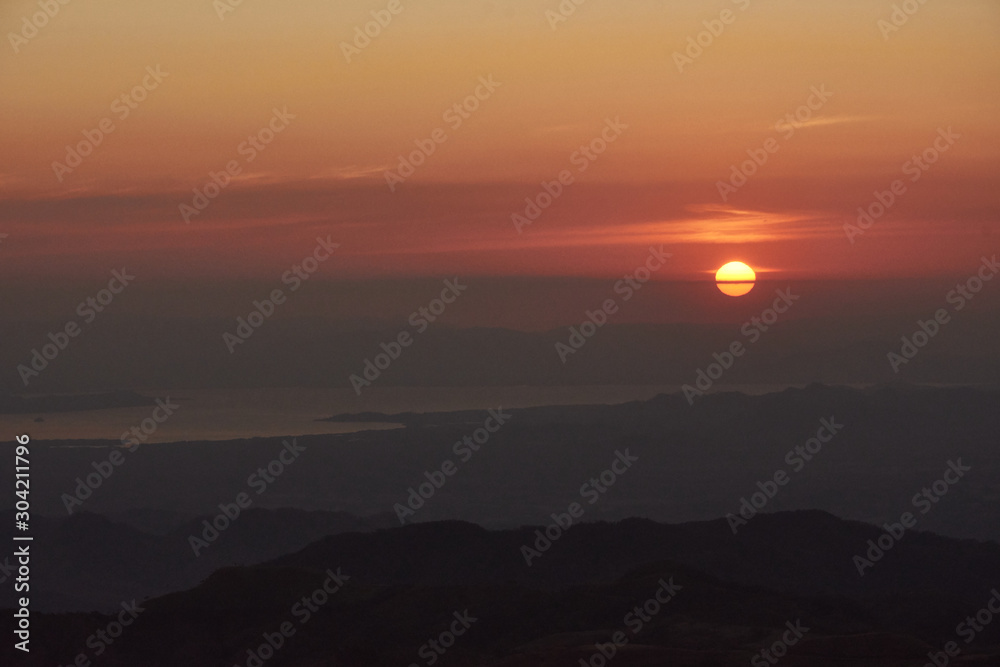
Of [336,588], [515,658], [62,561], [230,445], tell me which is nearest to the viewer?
[515,658]

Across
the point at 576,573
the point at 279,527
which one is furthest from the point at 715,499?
the point at 576,573

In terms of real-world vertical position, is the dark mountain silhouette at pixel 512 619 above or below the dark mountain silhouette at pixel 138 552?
below

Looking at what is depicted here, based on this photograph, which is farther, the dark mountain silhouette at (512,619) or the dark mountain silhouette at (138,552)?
the dark mountain silhouette at (138,552)

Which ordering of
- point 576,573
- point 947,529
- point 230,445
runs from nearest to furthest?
point 576,573, point 947,529, point 230,445

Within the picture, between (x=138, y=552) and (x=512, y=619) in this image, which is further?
(x=138, y=552)

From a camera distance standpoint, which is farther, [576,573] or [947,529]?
[947,529]

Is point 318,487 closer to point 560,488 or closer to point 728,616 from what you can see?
point 560,488

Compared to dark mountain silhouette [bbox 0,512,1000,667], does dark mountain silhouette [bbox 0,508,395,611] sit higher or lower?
higher

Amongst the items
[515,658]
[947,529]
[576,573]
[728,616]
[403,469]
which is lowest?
[515,658]

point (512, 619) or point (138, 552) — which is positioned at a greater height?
point (138, 552)

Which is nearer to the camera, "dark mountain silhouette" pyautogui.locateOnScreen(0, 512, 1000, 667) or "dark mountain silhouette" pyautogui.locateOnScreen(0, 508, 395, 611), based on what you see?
"dark mountain silhouette" pyautogui.locateOnScreen(0, 512, 1000, 667)

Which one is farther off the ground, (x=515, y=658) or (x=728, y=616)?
(x=728, y=616)
